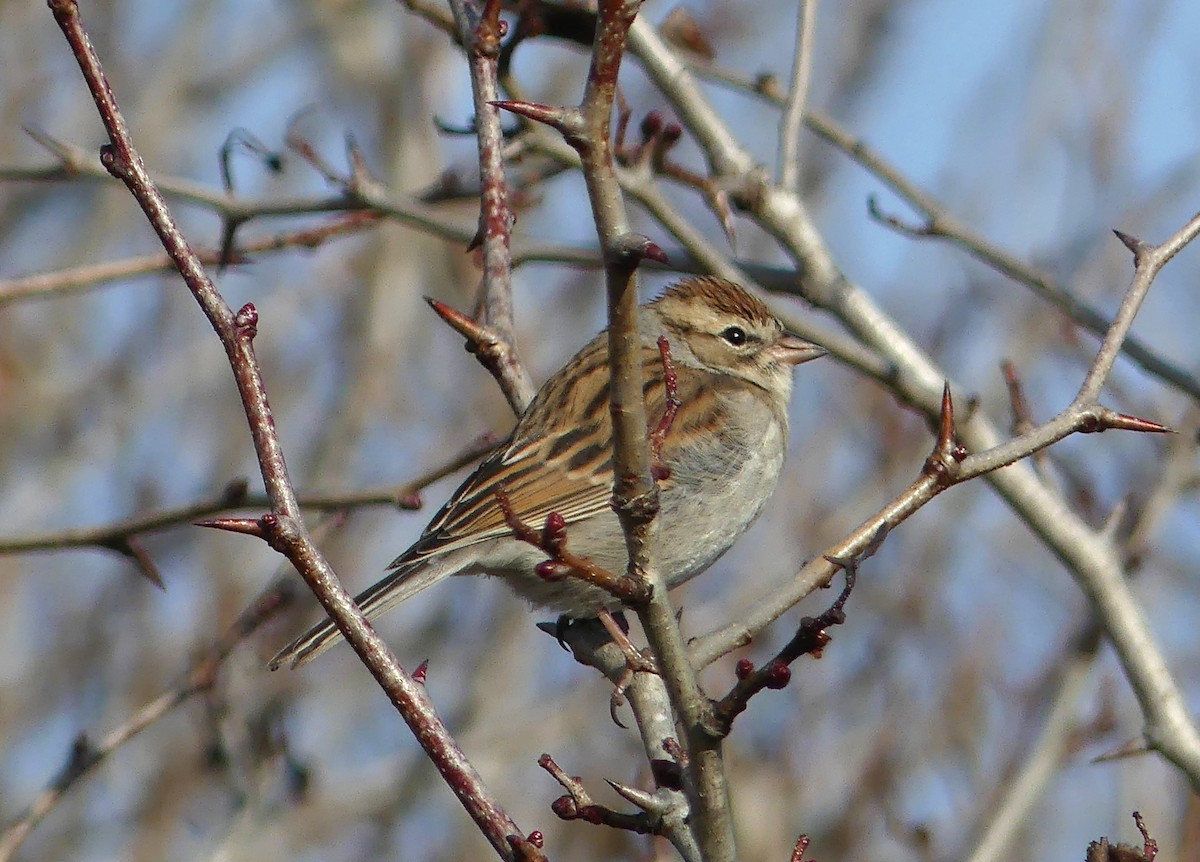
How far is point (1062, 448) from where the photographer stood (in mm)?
6477

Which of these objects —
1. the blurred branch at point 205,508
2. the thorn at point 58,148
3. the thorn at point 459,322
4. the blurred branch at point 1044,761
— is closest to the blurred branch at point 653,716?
the blurred branch at point 205,508

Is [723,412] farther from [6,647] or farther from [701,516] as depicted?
[6,647]

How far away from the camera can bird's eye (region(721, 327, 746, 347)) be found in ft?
20.2

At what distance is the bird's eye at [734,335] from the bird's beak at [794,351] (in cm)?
13

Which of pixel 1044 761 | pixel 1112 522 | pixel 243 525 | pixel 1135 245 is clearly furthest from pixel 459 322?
pixel 1044 761

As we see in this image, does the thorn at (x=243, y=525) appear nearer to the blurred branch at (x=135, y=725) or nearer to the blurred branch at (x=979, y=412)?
the blurred branch at (x=979, y=412)

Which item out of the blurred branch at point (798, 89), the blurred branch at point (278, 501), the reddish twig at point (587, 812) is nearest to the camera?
the blurred branch at point (278, 501)

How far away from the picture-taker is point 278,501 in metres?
2.61

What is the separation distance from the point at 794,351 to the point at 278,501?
380 cm

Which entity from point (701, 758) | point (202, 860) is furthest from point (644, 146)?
point (701, 758)

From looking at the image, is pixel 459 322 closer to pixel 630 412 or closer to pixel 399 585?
pixel 399 585

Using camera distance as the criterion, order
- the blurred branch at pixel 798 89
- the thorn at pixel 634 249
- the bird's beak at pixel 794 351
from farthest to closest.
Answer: the bird's beak at pixel 794 351 → the blurred branch at pixel 798 89 → the thorn at pixel 634 249

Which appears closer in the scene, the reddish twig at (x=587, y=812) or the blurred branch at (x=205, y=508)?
the reddish twig at (x=587, y=812)

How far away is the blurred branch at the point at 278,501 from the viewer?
8.39 ft
